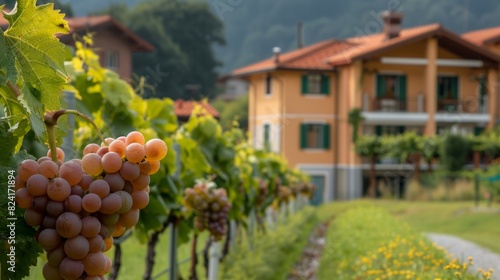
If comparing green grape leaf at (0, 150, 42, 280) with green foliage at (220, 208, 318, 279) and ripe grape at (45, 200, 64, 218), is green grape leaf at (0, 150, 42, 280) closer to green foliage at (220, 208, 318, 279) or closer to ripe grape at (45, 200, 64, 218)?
ripe grape at (45, 200, 64, 218)

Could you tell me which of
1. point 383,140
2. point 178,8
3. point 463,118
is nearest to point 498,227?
point 383,140

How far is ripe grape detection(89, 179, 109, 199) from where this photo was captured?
1.92 metres

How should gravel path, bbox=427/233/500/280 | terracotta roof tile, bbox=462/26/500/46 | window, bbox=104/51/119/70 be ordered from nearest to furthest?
gravel path, bbox=427/233/500/280, window, bbox=104/51/119/70, terracotta roof tile, bbox=462/26/500/46

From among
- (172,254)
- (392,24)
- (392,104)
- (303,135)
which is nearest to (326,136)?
(303,135)

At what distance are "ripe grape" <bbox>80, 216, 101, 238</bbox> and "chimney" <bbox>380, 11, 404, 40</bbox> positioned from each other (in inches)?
1329

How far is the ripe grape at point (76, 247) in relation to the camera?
189cm

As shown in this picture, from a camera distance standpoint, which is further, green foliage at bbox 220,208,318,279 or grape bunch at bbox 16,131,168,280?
green foliage at bbox 220,208,318,279

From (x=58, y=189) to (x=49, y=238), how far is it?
0.35 feet

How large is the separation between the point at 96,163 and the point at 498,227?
58.0 ft

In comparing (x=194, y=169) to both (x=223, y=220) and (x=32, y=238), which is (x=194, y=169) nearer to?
(x=223, y=220)

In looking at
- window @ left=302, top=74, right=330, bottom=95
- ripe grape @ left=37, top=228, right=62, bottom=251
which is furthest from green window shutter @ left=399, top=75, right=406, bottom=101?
ripe grape @ left=37, top=228, right=62, bottom=251

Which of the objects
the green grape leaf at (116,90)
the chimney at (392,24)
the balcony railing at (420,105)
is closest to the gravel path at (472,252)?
the green grape leaf at (116,90)

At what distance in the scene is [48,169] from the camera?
1.90 meters

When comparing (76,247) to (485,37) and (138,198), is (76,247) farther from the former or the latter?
(485,37)
